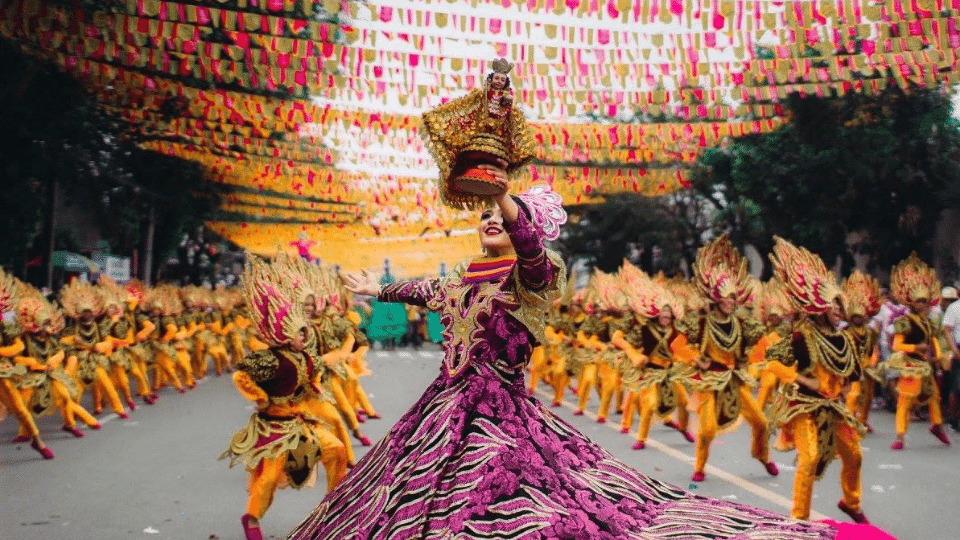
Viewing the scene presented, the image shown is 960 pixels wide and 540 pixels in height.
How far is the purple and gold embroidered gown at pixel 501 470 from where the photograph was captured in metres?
3.78

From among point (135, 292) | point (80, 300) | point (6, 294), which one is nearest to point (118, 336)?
point (80, 300)

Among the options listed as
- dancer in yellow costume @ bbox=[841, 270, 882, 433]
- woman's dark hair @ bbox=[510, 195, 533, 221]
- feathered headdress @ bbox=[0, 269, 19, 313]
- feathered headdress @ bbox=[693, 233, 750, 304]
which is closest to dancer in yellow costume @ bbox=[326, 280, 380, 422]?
feathered headdress @ bbox=[0, 269, 19, 313]

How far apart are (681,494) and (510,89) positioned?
178 centimetres

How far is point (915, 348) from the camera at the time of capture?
11836 millimetres

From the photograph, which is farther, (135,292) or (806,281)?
(135,292)

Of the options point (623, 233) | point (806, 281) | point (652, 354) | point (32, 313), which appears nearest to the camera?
point (806, 281)

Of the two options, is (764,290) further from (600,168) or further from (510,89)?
(510,89)

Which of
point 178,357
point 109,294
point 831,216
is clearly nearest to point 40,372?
point 109,294

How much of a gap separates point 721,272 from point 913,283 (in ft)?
12.0

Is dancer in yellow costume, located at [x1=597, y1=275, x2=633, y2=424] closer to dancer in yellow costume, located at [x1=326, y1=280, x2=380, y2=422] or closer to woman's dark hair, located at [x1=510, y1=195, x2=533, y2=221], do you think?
dancer in yellow costume, located at [x1=326, y1=280, x2=380, y2=422]

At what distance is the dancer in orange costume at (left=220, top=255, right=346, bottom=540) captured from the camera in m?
6.72

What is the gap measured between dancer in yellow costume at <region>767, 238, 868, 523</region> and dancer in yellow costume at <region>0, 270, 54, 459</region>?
25.2 feet

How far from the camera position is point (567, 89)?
12484 millimetres

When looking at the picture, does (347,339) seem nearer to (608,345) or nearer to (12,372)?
(12,372)
